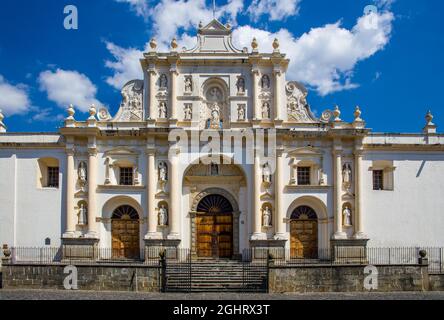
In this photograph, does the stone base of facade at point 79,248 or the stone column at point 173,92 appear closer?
the stone base of facade at point 79,248

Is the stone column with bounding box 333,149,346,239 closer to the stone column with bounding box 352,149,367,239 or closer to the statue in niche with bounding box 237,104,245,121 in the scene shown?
the stone column with bounding box 352,149,367,239

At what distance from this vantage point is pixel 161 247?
981 inches

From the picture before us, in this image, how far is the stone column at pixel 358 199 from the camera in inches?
991

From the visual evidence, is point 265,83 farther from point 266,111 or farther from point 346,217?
point 346,217

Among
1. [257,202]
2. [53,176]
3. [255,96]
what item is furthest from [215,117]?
[53,176]

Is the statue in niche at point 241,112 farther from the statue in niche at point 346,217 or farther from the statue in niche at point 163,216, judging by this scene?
the statue in niche at point 346,217

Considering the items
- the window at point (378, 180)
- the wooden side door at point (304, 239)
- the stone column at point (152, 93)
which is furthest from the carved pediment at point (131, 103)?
the window at point (378, 180)

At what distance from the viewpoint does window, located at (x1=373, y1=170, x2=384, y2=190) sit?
88.2ft

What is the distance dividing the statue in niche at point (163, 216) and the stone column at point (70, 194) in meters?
4.58

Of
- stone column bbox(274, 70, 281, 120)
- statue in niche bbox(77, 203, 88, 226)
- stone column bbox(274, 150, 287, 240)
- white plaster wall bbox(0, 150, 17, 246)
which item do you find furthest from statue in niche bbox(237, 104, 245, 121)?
white plaster wall bbox(0, 150, 17, 246)

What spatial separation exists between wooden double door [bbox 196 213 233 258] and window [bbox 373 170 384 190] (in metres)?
8.36

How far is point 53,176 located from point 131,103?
604cm

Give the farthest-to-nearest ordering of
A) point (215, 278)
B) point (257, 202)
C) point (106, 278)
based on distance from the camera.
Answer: point (257, 202)
point (215, 278)
point (106, 278)

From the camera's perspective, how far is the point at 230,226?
26.5m
